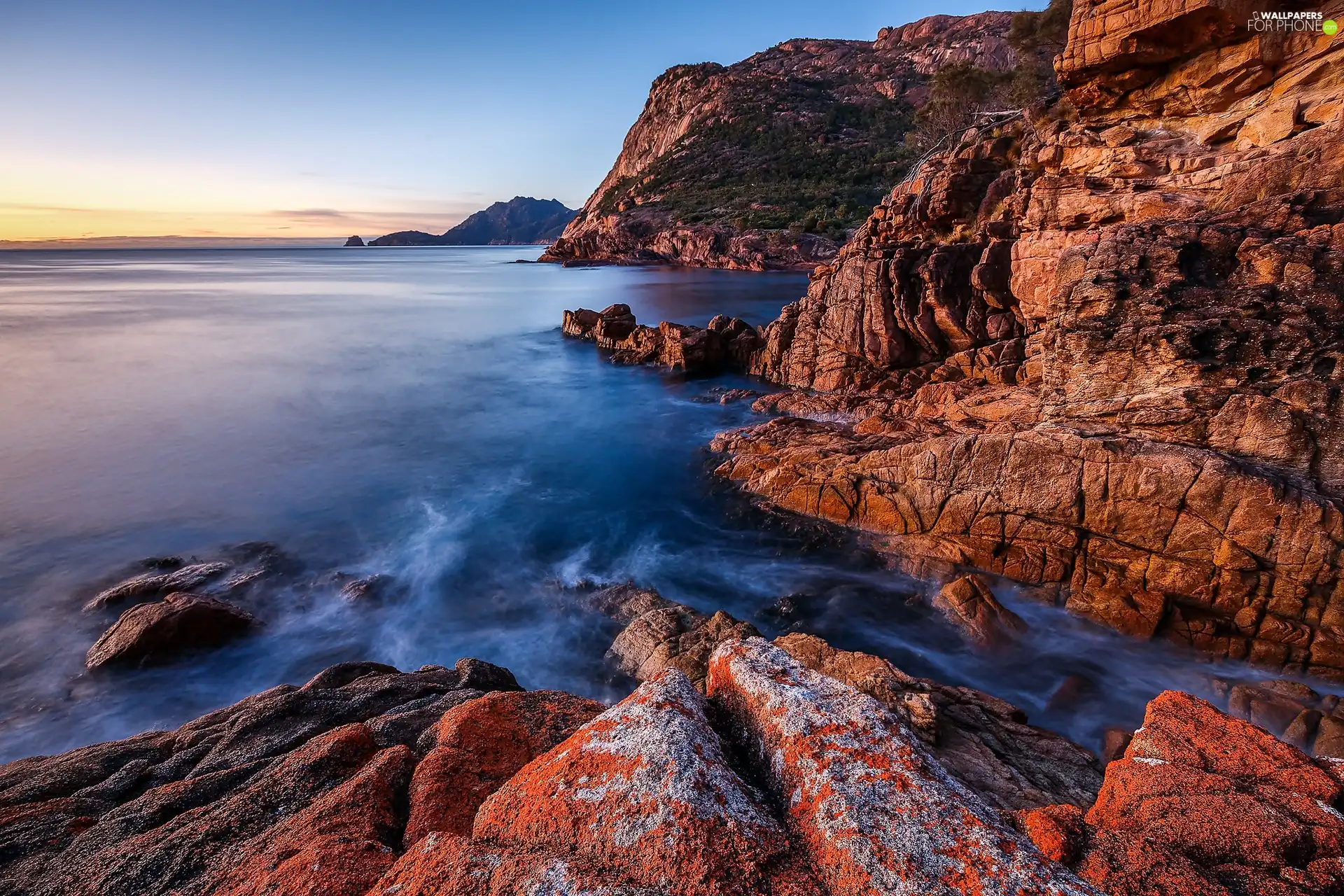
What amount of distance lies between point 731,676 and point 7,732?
10.4 meters

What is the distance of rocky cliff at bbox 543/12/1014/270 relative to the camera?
241 ft

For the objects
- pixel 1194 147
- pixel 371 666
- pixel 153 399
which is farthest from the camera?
pixel 153 399

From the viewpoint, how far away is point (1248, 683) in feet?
26.0

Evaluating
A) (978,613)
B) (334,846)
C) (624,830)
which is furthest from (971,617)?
(334,846)

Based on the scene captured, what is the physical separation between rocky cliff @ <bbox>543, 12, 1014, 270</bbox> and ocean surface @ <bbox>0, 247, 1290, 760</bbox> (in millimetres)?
50870

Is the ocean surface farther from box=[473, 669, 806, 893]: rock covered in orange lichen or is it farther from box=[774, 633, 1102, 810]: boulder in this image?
box=[473, 669, 806, 893]: rock covered in orange lichen

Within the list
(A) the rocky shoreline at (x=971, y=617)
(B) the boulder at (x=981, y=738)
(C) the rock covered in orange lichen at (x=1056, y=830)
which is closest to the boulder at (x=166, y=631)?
(A) the rocky shoreline at (x=971, y=617)

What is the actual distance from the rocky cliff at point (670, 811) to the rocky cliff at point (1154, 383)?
248 inches

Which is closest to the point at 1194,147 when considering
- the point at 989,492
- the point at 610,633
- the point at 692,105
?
the point at 989,492

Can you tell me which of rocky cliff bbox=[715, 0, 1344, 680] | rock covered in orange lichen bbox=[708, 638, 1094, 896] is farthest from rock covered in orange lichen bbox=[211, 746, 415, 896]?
rocky cliff bbox=[715, 0, 1344, 680]

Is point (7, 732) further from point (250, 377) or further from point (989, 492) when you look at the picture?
point (250, 377)

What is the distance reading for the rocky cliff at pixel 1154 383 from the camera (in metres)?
8.57

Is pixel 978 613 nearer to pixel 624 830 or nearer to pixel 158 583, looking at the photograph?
pixel 624 830

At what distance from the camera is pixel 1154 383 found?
418 inches
